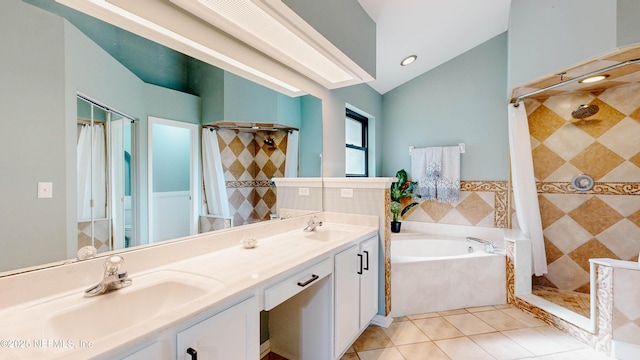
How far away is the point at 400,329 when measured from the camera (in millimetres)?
2188

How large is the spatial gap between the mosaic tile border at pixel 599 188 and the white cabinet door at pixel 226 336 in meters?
3.39

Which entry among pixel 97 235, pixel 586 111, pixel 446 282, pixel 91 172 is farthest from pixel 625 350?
pixel 91 172

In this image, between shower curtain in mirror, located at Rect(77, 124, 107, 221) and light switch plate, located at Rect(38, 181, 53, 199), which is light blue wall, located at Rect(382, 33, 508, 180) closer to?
shower curtain in mirror, located at Rect(77, 124, 107, 221)

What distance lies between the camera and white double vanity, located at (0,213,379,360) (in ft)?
2.36

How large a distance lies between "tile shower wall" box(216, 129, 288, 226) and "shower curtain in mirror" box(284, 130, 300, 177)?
70 mm

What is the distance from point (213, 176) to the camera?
1.55 metres

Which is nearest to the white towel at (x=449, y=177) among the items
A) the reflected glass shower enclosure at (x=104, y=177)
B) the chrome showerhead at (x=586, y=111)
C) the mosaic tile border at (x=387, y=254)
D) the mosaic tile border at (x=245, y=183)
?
the chrome showerhead at (x=586, y=111)

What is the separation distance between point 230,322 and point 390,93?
148 inches

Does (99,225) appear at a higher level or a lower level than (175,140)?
lower

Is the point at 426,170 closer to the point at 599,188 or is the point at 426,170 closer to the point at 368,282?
the point at 599,188

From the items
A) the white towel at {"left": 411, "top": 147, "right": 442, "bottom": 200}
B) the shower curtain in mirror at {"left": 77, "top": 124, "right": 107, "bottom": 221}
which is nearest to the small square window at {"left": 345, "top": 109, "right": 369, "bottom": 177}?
the white towel at {"left": 411, "top": 147, "right": 442, "bottom": 200}

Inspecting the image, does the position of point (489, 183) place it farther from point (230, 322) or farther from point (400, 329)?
point (230, 322)

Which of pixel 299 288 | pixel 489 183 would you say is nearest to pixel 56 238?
pixel 299 288

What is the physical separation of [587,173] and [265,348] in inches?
139
